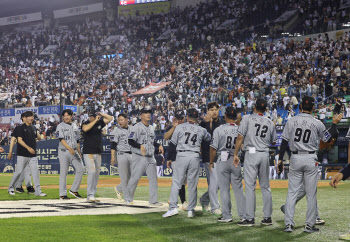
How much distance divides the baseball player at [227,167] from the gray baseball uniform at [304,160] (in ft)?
3.69

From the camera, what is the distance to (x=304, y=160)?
24.7 ft

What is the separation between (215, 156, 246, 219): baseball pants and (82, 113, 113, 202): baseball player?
3.77 meters

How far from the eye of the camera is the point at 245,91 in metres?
Result: 29.2

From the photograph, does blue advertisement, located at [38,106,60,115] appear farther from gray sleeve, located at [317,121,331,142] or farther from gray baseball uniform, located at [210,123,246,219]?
gray sleeve, located at [317,121,331,142]

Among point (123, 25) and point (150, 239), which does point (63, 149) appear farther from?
point (123, 25)

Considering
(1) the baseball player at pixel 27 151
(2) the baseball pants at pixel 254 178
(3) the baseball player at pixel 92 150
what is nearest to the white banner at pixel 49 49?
(1) the baseball player at pixel 27 151

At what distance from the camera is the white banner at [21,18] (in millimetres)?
64744

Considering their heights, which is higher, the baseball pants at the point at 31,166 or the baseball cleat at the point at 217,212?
the baseball pants at the point at 31,166

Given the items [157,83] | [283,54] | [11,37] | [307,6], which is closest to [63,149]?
[283,54]

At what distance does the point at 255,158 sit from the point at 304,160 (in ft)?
2.85

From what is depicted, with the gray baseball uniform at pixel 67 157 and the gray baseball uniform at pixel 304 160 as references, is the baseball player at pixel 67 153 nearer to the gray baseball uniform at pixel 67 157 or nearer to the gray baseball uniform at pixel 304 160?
the gray baseball uniform at pixel 67 157

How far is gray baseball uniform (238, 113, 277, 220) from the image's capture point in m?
8.09

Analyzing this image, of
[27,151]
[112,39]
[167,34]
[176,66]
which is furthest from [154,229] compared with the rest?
[112,39]

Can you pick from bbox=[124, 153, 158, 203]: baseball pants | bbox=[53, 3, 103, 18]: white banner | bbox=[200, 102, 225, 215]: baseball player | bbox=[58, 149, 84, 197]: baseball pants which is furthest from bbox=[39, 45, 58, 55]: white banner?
bbox=[200, 102, 225, 215]: baseball player
